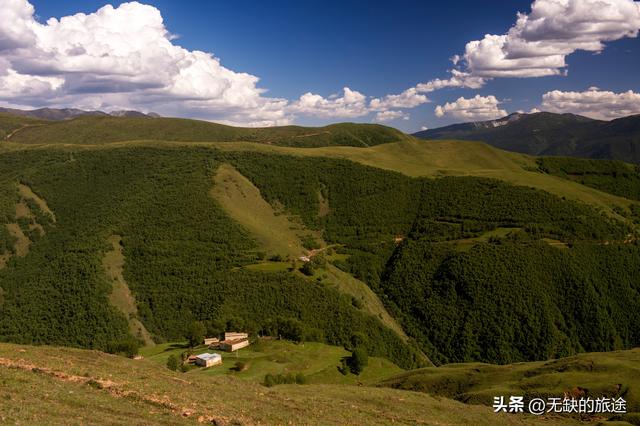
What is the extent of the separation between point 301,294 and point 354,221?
203 feet

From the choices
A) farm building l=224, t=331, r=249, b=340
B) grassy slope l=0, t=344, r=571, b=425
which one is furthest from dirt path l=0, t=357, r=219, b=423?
farm building l=224, t=331, r=249, b=340

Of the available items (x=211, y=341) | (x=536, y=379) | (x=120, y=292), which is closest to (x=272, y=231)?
(x=120, y=292)

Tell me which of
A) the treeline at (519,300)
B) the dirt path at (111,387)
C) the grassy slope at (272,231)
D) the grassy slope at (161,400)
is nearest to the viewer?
the grassy slope at (161,400)

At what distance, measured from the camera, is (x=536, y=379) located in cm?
6512

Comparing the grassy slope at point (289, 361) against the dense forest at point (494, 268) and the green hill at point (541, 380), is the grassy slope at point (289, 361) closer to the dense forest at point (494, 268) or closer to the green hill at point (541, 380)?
the green hill at point (541, 380)

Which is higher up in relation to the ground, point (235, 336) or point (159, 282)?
point (159, 282)

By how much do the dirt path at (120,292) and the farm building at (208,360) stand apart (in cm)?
4103

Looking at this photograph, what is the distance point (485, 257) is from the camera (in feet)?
471

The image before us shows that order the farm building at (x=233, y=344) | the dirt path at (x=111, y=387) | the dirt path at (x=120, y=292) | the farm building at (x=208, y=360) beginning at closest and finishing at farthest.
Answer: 1. the dirt path at (x=111, y=387)
2. the farm building at (x=208, y=360)
3. the farm building at (x=233, y=344)
4. the dirt path at (x=120, y=292)

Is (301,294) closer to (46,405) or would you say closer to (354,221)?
(354,221)

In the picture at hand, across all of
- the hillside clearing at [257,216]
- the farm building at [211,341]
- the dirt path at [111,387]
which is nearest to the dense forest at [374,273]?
the farm building at [211,341]

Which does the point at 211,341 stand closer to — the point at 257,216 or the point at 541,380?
the point at 541,380

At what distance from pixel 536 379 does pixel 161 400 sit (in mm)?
53667

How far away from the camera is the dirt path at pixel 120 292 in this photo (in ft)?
413
